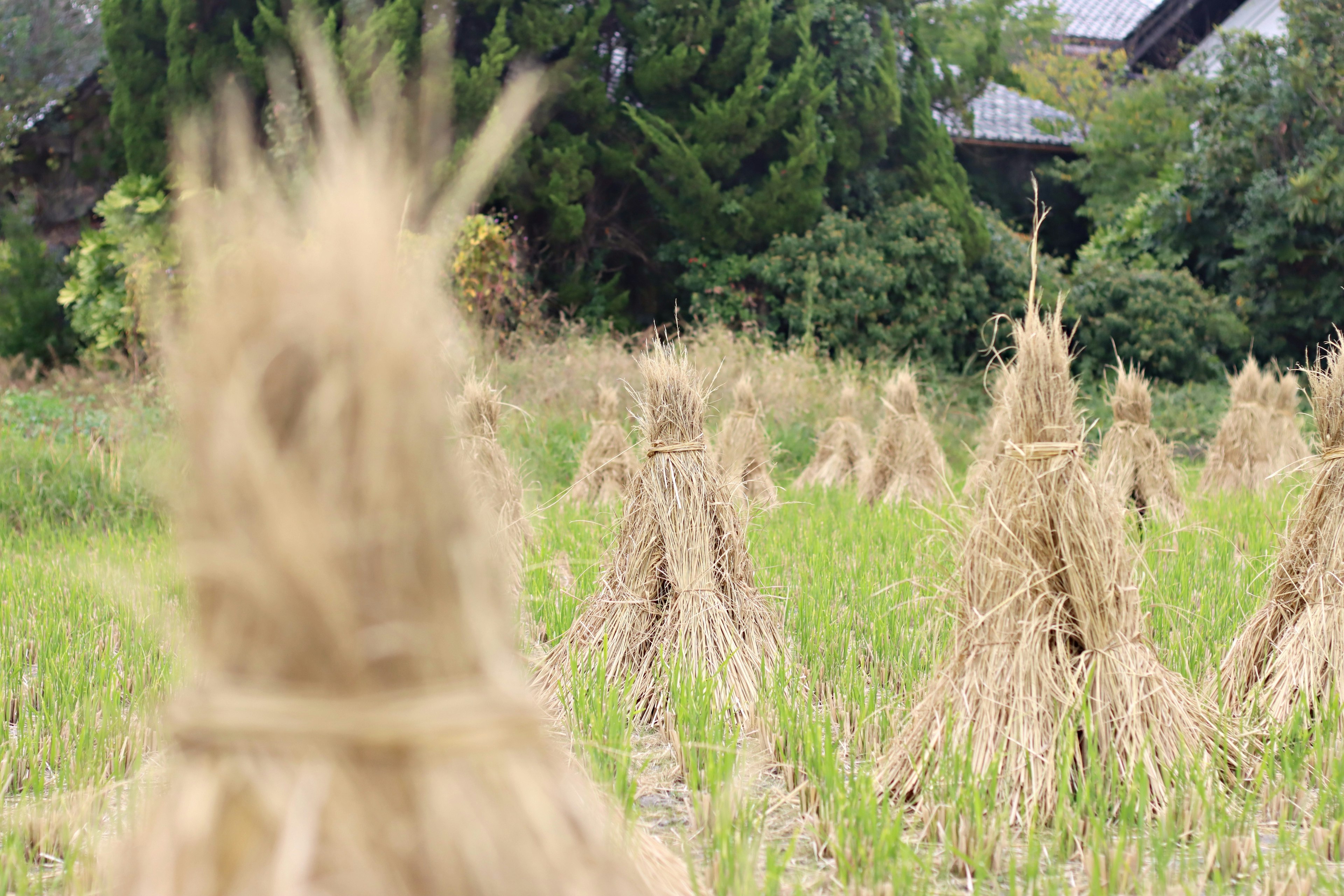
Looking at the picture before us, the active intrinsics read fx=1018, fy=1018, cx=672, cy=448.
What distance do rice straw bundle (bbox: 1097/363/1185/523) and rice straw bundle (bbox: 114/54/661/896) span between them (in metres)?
5.50

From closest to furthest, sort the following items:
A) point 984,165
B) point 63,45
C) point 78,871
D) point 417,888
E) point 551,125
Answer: point 417,888, point 78,871, point 551,125, point 63,45, point 984,165

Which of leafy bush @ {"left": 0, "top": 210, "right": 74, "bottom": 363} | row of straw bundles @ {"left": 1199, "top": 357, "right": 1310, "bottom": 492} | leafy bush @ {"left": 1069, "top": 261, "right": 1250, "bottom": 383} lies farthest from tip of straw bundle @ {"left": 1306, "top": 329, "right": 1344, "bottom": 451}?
leafy bush @ {"left": 0, "top": 210, "right": 74, "bottom": 363}

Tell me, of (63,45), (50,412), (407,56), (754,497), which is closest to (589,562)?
(754,497)

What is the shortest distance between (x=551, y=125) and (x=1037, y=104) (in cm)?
1298

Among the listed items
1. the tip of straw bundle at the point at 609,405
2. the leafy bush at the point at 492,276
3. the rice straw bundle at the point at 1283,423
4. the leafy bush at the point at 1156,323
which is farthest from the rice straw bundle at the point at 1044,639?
the leafy bush at the point at 1156,323

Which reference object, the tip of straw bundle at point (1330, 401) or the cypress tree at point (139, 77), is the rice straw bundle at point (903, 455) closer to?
the tip of straw bundle at point (1330, 401)

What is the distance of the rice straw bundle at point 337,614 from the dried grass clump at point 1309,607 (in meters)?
2.43

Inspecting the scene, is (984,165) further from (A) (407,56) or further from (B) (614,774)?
(B) (614,774)

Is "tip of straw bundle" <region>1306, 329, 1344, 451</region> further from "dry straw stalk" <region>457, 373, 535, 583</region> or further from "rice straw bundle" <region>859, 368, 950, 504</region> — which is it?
"rice straw bundle" <region>859, 368, 950, 504</region>

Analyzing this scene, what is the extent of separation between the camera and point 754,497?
20.3ft

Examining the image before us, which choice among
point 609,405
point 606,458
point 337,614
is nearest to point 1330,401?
point 337,614

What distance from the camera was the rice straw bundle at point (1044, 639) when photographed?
211 cm

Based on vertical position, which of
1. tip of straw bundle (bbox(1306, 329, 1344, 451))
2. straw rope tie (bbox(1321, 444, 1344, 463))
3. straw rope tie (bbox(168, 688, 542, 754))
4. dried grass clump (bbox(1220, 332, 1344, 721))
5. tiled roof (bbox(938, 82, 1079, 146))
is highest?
tiled roof (bbox(938, 82, 1079, 146))

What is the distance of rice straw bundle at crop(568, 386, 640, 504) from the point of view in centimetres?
655
